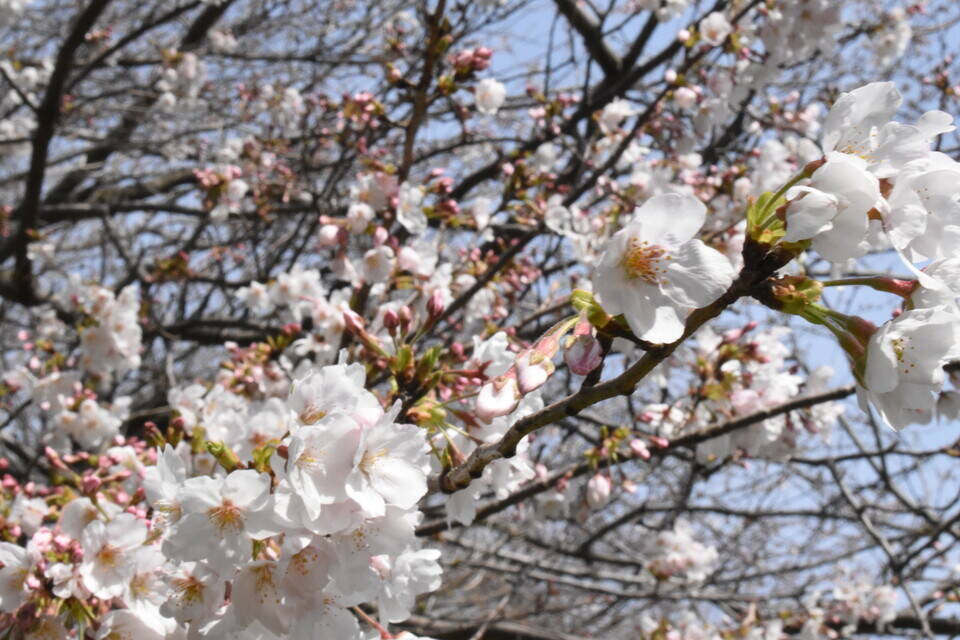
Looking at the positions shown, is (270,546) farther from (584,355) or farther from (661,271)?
(661,271)

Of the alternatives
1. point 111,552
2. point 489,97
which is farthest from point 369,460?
point 489,97

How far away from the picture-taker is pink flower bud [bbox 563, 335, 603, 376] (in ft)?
3.58

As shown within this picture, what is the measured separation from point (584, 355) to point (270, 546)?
0.68m

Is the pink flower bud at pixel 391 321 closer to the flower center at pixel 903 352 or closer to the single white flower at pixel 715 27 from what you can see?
the flower center at pixel 903 352

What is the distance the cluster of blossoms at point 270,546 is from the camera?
1191 mm

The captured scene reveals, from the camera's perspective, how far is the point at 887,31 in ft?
17.0

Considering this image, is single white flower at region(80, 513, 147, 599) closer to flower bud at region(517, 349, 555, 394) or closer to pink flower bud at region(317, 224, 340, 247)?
flower bud at region(517, 349, 555, 394)

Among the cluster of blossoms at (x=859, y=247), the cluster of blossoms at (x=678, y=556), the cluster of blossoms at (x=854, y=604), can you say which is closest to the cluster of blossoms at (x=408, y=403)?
the cluster of blossoms at (x=859, y=247)

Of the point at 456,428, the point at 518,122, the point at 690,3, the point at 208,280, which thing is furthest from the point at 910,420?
the point at 518,122

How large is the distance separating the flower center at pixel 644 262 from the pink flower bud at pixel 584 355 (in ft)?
0.39

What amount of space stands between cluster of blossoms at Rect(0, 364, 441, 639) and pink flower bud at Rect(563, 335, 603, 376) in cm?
33

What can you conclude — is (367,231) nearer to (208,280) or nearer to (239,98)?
(208,280)

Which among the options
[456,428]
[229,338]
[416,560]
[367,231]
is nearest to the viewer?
[456,428]

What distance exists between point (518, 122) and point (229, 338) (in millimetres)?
2808
